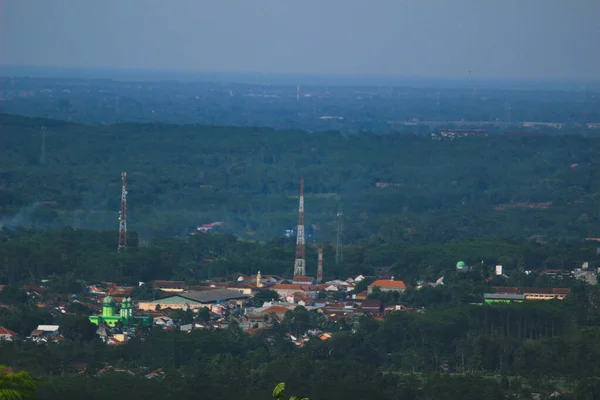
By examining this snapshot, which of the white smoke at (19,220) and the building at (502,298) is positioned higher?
the building at (502,298)

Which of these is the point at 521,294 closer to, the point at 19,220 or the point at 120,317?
the point at 120,317

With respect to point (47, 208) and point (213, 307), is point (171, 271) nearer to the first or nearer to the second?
point (213, 307)

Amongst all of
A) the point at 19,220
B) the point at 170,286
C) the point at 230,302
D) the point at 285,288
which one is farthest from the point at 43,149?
the point at 230,302

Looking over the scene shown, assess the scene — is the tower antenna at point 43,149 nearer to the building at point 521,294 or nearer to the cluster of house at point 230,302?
the cluster of house at point 230,302

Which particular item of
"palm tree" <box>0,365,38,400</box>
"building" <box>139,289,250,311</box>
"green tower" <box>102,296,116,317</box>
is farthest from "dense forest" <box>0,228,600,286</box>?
"palm tree" <box>0,365,38,400</box>

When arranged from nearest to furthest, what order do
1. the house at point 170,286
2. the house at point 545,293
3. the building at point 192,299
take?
the building at point 192,299
the house at point 545,293
the house at point 170,286

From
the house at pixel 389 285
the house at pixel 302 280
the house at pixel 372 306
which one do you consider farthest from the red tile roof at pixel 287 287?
the house at pixel 372 306
